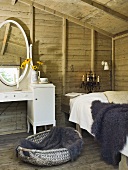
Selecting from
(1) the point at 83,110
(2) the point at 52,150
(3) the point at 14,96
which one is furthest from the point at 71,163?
(3) the point at 14,96

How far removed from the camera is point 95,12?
361cm

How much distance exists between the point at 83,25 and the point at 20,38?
4.45ft

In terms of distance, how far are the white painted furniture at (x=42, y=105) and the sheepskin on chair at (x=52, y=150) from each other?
1.57 ft

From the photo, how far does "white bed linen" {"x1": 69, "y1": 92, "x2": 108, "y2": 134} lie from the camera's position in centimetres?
278

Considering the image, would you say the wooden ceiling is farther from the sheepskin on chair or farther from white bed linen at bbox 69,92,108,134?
the sheepskin on chair

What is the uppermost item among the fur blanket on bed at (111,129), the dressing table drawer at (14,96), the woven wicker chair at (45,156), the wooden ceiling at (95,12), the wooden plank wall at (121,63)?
the wooden ceiling at (95,12)

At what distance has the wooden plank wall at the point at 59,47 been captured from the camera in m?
3.76

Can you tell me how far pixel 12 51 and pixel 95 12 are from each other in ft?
5.49

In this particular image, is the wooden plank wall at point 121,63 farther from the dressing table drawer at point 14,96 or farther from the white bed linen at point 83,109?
the dressing table drawer at point 14,96

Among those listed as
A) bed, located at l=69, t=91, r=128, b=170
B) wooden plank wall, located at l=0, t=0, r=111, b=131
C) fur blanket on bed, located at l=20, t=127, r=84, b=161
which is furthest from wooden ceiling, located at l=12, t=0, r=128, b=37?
fur blanket on bed, located at l=20, t=127, r=84, b=161

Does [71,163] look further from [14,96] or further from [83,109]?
[14,96]

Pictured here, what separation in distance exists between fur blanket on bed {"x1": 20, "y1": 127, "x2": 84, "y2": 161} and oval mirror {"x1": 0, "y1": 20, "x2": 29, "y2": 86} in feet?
4.25

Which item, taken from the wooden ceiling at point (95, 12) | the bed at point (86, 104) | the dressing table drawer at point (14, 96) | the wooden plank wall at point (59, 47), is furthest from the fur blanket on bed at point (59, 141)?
the wooden ceiling at point (95, 12)

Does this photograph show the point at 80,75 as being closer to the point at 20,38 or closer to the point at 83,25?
the point at 83,25
